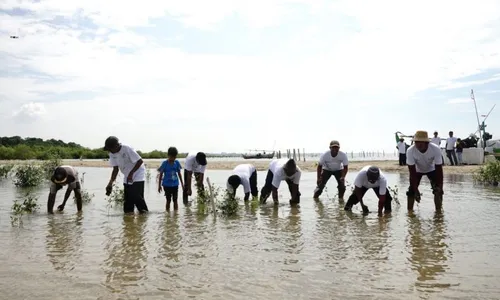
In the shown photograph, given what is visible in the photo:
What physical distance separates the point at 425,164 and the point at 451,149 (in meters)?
14.9

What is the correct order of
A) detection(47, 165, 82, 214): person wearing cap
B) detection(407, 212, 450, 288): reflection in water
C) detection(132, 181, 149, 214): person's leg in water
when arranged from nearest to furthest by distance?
detection(407, 212, 450, 288): reflection in water → detection(132, 181, 149, 214): person's leg in water → detection(47, 165, 82, 214): person wearing cap

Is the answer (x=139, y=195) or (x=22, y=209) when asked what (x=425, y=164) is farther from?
(x=22, y=209)

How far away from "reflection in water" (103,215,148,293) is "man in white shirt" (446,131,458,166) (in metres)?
18.3

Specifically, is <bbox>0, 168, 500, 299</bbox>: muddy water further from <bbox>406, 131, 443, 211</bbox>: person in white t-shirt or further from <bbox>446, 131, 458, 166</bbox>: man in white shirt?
<bbox>446, 131, 458, 166</bbox>: man in white shirt

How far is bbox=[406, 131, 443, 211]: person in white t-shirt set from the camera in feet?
27.4

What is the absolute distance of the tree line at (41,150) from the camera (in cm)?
4891

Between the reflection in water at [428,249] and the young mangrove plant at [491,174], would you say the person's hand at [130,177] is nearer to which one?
the reflection in water at [428,249]

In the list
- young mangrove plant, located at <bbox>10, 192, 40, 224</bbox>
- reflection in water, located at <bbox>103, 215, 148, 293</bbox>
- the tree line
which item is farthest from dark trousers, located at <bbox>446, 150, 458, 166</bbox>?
the tree line

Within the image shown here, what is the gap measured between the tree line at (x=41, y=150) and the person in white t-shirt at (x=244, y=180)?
2688 cm

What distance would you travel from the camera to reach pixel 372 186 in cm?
854

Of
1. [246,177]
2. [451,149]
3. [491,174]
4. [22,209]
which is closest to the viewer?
[22,209]

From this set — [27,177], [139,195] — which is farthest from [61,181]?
[27,177]

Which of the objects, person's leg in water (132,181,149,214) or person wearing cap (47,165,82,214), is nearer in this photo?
person's leg in water (132,181,149,214)

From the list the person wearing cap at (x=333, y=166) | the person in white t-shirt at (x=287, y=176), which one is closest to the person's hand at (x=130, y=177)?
the person in white t-shirt at (x=287, y=176)
